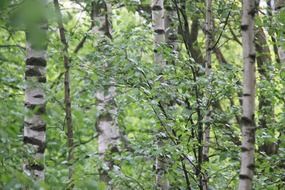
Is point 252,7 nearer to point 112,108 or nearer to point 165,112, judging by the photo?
point 165,112

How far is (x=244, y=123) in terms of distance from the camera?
133 inches

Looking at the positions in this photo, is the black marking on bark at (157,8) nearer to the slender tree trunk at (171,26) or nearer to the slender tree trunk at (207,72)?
the slender tree trunk at (207,72)

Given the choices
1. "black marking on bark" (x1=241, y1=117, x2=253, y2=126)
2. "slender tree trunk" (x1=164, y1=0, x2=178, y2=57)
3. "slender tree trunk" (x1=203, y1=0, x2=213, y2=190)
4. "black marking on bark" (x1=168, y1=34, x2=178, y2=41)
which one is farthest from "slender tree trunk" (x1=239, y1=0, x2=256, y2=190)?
"black marking on bark" (x1=168, y1=34, x2=178, y2=41)

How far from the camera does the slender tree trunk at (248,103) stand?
333 centimetres

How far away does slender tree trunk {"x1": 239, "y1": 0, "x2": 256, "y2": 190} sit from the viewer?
3.33 metres

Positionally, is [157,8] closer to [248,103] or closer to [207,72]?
[207,72]

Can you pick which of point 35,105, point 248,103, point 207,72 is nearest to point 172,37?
point 207,72

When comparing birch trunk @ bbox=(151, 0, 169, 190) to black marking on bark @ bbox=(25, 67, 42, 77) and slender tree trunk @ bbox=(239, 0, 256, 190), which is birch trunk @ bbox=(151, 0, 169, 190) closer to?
black marking on bark @ bbox=(25, 67, 42, 77)

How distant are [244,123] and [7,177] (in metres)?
1.54

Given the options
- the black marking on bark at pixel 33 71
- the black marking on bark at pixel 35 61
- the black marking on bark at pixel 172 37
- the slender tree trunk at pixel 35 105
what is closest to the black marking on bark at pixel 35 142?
the slender tree trunk at pixel 35 105

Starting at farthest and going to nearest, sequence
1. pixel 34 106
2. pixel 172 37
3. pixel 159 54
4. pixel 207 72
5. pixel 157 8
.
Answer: pixel 172 37 < pixel 157 8 < pixel 159 54 < pixel 207 72 < pixel 34 106

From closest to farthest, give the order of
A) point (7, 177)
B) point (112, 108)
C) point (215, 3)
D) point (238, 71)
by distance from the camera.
Result: point (7, 177)
point (238, 71)
point (215, 3)
point (112, 108)

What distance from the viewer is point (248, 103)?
11.1ft

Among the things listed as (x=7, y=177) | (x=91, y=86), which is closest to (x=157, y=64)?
(x=91, y=86)
